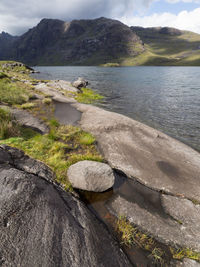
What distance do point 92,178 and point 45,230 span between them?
3.37m

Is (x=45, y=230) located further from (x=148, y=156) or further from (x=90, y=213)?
(x=148, y=156)

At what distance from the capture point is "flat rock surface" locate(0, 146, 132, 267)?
11.4 ft

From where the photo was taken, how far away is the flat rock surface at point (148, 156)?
827cm

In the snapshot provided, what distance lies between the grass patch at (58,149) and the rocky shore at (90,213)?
73 centimetres

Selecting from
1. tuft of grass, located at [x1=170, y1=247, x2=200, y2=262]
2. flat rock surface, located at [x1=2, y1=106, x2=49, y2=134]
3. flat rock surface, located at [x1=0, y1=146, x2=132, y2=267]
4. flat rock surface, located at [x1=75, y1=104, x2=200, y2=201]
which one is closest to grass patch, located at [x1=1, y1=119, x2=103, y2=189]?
flat rock surface, located at [x1=2, y1=106, x2=49, y2=134]

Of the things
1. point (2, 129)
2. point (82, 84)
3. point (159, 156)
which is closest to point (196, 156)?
point (159, 156)

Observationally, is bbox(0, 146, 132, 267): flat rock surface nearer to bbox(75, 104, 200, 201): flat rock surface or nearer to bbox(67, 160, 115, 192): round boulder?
bbox(67, 160, 115, 192): round boulder

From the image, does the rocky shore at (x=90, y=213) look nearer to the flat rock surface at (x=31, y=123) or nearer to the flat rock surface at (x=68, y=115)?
the flat rock surface at (x=31, y=123)

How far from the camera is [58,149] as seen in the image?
9953 millimetres

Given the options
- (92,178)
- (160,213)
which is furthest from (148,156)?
(92,178)

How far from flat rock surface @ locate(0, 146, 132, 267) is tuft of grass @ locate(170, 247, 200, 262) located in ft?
6.18

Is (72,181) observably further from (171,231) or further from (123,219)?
(171,231)

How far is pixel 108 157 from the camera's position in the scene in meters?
10.1

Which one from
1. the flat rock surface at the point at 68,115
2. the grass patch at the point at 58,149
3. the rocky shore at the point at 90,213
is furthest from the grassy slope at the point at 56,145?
the flat rock surface at the point at 68,115
